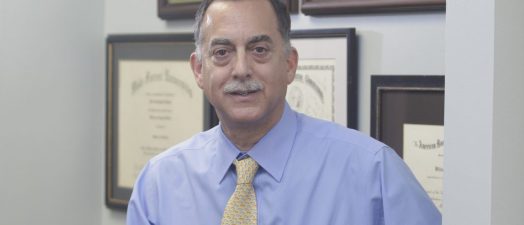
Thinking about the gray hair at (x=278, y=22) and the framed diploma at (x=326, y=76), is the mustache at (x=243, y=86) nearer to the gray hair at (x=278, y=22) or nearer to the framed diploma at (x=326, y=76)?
the gray hair at (x=278, y=22)

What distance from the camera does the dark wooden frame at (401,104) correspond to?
1.48 m

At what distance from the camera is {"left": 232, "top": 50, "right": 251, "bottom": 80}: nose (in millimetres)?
1287

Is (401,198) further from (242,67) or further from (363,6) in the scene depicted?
(363,6)

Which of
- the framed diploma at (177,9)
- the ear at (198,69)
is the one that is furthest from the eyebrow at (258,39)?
the framed diploma at (177,9)
